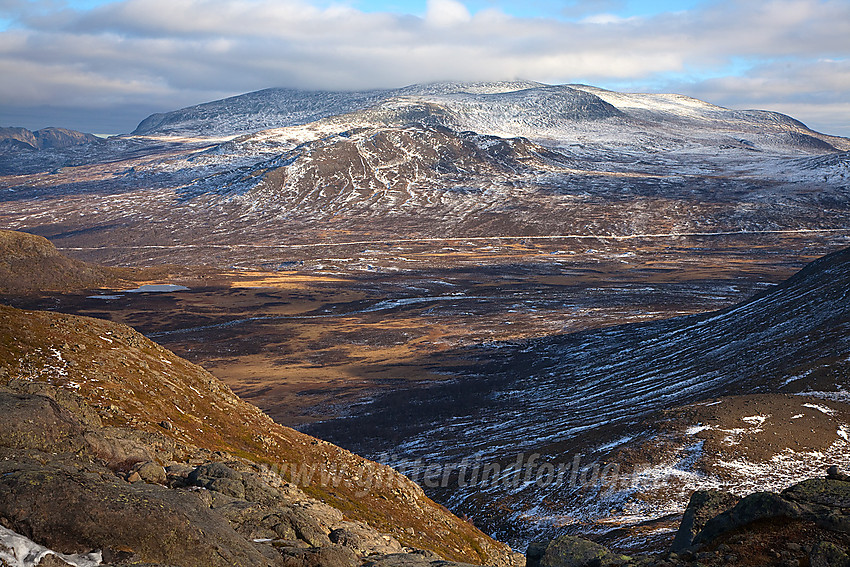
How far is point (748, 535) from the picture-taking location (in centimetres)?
1306

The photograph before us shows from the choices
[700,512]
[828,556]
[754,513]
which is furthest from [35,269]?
[828,556]

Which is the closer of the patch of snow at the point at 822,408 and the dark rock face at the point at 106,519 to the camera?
the dark rock face at the point at 106,519

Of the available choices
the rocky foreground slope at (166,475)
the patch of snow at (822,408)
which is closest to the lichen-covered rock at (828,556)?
the rocky foreground slope at (166,475)

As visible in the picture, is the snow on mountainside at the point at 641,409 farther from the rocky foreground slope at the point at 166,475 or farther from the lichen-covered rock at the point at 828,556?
the lichen-covered rock at the point at 828,556

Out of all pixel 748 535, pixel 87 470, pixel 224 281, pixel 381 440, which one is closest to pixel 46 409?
pixel 87 470

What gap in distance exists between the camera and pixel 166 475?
53.8 feet

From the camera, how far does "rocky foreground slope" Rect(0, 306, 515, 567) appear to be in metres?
11.1

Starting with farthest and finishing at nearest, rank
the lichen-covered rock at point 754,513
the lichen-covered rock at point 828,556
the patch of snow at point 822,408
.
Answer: the patch of snow at point 822,408
the lichen-covered rock at point 754,513
the lichen-covered rock at point 828,556

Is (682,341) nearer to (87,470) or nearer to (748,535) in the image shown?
(748,535)

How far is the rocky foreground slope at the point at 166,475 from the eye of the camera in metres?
11.1

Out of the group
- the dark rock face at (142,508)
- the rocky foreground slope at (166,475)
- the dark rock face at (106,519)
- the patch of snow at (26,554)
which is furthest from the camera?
the rocky foreground slope at (166,475)

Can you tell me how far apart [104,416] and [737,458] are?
27.1 metres

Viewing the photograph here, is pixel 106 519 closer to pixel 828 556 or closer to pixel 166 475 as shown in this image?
pixel 166 475

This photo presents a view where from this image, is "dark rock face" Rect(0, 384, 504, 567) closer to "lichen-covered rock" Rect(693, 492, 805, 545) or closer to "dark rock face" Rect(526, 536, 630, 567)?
"dark rock face" Rect(526, 536, 630, 567)
